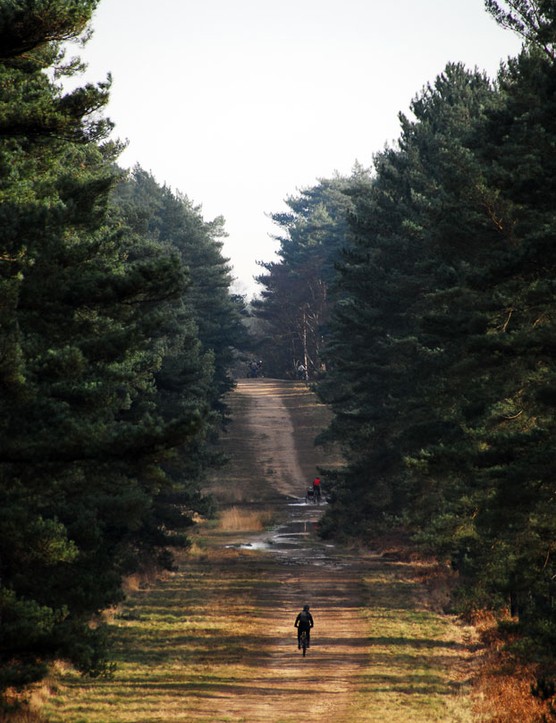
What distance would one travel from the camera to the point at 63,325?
1611 centimetres

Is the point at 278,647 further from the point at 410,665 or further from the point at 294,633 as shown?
the point at 410,665

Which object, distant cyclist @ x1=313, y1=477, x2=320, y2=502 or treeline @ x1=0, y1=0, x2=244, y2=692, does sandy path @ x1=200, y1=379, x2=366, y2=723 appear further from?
treeline @ x1=0, y1=0, x2=244, y2=692

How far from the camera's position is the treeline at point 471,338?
59.8 ft

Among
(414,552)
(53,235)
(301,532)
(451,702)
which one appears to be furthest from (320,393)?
(53,235)

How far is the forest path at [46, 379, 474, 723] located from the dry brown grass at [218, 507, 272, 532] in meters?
6.04

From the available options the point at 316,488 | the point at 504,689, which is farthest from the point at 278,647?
the point at 316,488

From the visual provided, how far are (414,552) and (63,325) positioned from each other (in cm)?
2958

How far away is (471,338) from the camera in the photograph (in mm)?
18688

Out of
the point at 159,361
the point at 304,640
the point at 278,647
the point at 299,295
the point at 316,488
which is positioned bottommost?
the point at 278,647

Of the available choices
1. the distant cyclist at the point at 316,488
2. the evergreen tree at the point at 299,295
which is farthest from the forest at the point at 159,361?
the evergreen tree at the point at 299,295

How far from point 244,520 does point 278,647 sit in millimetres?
33805

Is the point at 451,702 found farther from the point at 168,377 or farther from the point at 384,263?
the point at 384,263

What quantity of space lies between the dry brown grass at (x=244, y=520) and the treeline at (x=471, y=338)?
9140mm

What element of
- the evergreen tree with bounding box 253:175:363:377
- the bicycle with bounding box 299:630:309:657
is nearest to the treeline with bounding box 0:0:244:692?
the bicycle with bounding box 299:630:309:657
